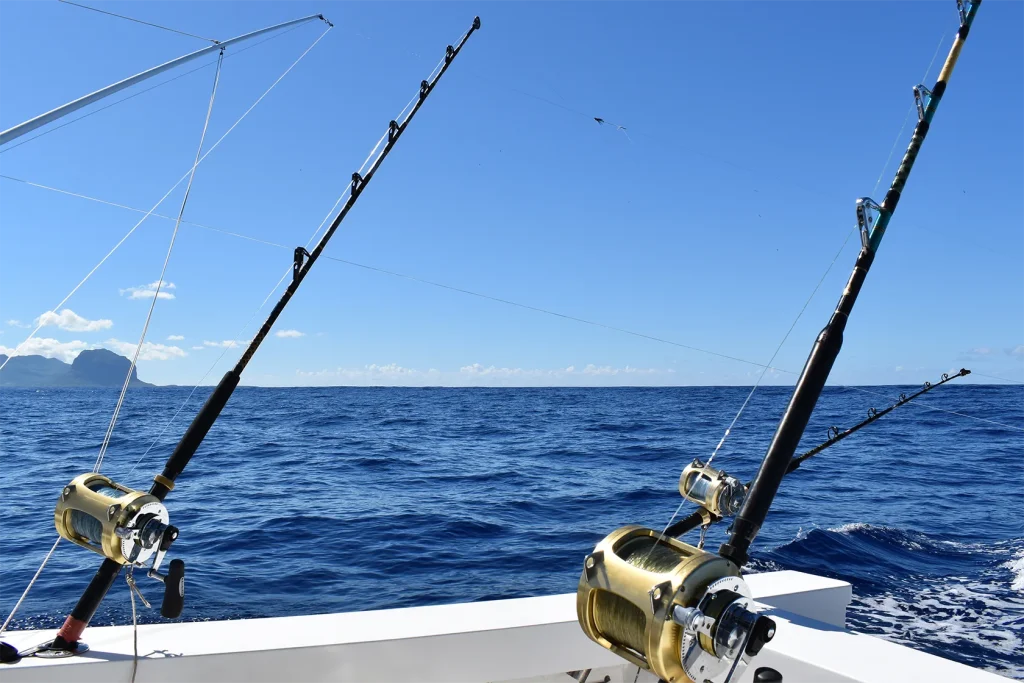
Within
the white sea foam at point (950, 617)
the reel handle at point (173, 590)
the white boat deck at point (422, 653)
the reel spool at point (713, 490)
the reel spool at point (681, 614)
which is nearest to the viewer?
the reel spool at point (681, 614)

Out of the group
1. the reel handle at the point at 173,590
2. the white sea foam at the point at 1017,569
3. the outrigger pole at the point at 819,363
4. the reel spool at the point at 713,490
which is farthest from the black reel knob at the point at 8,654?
the white sea foam at the point at 1017,569

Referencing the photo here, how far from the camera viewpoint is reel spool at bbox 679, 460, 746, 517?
96.0 inches

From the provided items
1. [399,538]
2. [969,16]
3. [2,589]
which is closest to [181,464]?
[969,16]

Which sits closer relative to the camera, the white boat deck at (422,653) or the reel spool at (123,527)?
the reel spool at (123,527)

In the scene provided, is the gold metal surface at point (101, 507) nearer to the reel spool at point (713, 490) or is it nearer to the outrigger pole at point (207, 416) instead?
the outrigger pole at point (207, 416)

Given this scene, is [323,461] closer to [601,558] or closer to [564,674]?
[564,674]

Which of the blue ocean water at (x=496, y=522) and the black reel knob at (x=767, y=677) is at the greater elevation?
the black reel knob at (x=767, y=677)

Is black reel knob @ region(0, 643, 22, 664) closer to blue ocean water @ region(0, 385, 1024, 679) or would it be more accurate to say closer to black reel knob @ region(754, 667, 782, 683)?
black reel knob @ region(754, 667, 782, 683)

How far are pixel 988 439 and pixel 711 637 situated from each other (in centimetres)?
2024

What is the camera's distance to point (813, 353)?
1.89 m

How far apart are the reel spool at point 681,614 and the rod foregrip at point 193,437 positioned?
1.52m

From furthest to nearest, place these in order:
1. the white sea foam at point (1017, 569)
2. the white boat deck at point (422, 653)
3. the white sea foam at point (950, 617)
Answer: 1. the white sea foam at point (1017, 569)
2. the white sea foam at point (950, 617)
3. the white boat deck at point (422, 653)

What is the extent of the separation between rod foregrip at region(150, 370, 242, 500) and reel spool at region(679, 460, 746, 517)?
5.44 ft

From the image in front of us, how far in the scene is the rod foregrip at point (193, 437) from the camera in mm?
2320
